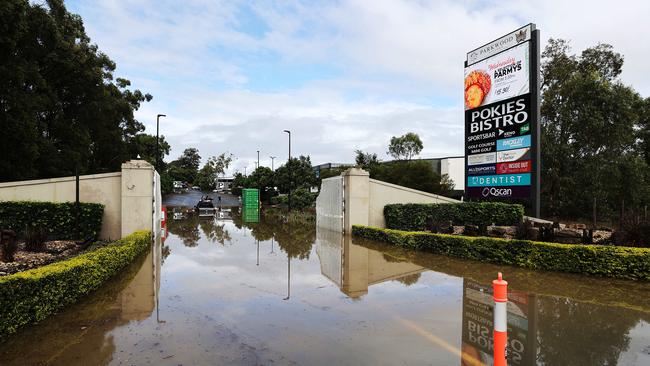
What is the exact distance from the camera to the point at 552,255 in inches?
399

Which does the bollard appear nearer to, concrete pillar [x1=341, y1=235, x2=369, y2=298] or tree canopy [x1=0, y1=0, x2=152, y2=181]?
concrete pillar [x1=341, y1=235, x2=369, y2=298]

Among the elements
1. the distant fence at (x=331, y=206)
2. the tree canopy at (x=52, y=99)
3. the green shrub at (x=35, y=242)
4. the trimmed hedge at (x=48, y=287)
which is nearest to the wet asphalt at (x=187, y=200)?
the tree canopy at (x=52, y=99)

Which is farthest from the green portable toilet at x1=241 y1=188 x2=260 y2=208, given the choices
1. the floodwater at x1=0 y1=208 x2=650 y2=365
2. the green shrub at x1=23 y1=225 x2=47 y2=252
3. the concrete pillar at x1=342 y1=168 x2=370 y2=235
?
the floodwater at x1=0 y1=208 x2=650 y2=365

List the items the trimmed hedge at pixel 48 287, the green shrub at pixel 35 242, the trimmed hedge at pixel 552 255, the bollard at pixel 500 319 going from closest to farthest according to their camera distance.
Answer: the bollard at pixel 500 319 < the trimmed hedge at pixel 48 287 < the trimmed hedge at pixel 552 255 < the green shrub at pixel 35 242

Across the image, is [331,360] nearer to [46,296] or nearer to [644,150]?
[46,296]

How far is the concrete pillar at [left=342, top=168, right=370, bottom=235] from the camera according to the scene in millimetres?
19406

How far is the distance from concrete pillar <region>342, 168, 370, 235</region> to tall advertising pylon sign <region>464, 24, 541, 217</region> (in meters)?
4.80

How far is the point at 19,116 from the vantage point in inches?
753

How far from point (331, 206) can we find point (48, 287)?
55.7 feet

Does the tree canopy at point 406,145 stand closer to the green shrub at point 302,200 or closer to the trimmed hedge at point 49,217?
the green shrub at point 302,200

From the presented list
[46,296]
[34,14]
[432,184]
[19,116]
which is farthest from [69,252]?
[432,184]

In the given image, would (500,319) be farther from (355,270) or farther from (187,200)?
(187,200)

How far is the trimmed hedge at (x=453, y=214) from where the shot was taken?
52.4ft

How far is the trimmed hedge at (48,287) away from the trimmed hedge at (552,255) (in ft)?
31.1
